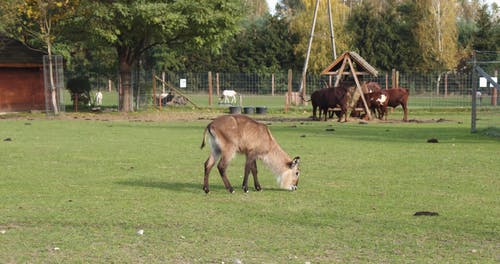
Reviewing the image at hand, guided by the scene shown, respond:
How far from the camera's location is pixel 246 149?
11727mm

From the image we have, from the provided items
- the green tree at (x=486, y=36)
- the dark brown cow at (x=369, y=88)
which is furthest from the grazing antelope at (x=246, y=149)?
the green tree at (x=486, y=36)

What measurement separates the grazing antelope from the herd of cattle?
20.2m

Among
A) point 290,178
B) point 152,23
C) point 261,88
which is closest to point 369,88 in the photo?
point 152,23

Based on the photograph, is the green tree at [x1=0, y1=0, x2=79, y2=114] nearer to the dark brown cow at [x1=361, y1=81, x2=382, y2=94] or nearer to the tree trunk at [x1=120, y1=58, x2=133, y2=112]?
the tree trunk at [x1=120, y1=58, x2=133, y2=112]

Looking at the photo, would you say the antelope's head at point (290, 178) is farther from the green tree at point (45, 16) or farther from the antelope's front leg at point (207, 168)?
the green tree at point (45, 16)

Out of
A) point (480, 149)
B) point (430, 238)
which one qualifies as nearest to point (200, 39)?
point (480, 149)

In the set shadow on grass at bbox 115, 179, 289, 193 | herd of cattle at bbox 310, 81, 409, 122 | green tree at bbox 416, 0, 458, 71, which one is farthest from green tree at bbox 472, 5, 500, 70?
shadow on grass at bbox 115, 179, 289, 193

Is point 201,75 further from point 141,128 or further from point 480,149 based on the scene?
point 480,149

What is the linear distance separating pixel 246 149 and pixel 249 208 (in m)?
1.55

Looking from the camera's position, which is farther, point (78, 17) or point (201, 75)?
point (201, 75)

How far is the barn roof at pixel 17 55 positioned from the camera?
38.2 m

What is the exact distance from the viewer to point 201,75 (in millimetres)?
49469

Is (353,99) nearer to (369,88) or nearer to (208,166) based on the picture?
(369,88)

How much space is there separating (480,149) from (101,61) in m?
46.2
